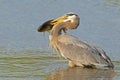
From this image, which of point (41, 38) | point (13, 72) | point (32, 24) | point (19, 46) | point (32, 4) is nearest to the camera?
point (13, 72)

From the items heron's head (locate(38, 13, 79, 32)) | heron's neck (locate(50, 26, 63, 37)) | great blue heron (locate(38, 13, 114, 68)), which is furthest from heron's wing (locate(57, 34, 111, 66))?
heron's head (locate(38, 13, 79, 32))

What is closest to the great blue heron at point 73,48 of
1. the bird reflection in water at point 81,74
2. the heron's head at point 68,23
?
the heron's head at point 68,23

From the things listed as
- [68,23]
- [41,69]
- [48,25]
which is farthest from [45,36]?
[41,69]

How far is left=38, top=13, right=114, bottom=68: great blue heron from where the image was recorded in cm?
1141

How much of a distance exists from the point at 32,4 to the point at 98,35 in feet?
9.95

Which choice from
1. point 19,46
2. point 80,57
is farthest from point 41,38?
point 80,57

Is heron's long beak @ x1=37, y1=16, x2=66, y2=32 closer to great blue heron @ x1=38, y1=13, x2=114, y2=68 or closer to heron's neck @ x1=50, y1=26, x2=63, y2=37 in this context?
great blue heron @ x1=38, y1=13, x2=114, y2=68

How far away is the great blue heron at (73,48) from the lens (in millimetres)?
11414

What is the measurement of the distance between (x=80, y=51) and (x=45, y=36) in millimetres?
1944

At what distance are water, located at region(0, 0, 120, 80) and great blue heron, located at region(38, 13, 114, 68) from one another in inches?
7.3

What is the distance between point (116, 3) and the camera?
1633 centimetres

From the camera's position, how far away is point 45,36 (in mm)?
13477

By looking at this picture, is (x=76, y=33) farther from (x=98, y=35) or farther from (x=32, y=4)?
(x=32, y=4)

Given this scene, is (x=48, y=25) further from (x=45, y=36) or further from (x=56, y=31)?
(x=45, y=36)
